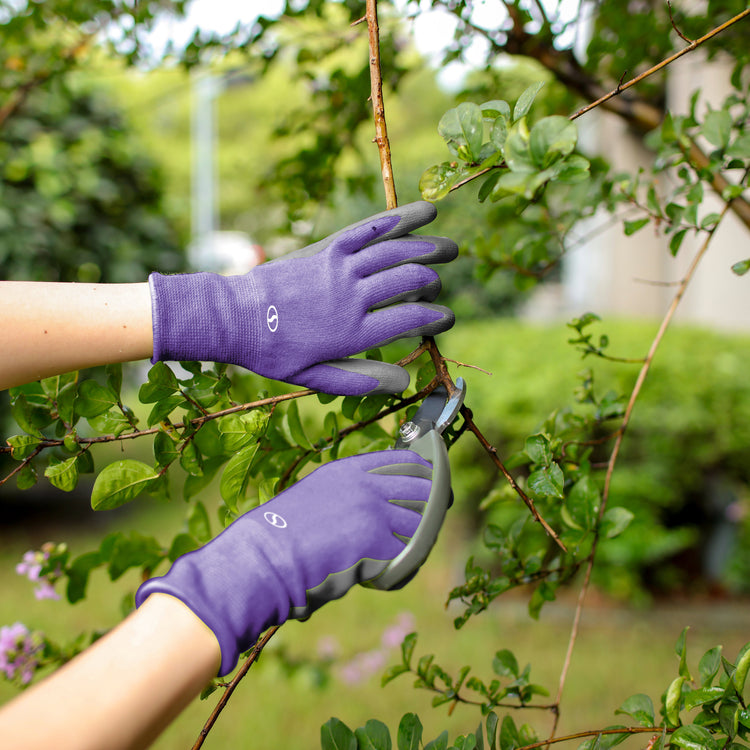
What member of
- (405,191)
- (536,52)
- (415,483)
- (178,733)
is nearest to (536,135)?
(415,483)

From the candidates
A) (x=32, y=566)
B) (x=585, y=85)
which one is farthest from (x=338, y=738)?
(x=585, y=85)

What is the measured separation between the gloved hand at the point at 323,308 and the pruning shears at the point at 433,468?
0.06m

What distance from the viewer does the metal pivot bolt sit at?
100 cm

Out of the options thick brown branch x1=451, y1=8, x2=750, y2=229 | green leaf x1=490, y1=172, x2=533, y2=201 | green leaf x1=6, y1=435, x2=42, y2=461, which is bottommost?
green leaf x1=6, y1=435, x2=42, y2=461

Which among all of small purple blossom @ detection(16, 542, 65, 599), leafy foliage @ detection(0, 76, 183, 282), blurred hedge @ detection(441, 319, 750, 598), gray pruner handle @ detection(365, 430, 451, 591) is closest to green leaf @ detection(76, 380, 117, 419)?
small purple blossom @ detection(16, 542, 65, 599)

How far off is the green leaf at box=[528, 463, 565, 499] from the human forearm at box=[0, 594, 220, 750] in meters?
0.51

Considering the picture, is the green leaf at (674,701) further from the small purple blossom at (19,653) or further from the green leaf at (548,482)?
the small purple blossom at (19,653)

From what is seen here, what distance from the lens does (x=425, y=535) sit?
898 mm

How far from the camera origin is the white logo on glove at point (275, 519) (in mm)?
878

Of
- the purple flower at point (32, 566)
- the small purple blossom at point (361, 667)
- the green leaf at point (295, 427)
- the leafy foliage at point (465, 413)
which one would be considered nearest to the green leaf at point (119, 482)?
the leafy foliage at point (465, 413)

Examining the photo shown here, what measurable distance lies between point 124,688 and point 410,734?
1.28 ft

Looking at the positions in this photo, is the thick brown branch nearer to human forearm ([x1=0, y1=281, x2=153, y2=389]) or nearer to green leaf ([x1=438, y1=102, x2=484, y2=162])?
green leaf ([x1=438, y1=102, x2=484, y2=162])

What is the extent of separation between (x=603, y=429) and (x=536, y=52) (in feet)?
7.96

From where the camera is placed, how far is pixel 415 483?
0.92 m
